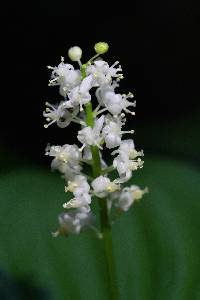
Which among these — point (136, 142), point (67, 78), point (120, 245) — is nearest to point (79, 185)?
point (67, 78)

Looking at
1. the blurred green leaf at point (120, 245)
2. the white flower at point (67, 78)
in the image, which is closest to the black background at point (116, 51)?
the blurred green leaf at point (120, 245)

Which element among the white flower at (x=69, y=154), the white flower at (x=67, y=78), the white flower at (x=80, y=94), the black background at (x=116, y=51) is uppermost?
the black background at (x=116, y=51)

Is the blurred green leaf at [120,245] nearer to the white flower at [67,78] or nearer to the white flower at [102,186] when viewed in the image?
the white flower at [102,186]

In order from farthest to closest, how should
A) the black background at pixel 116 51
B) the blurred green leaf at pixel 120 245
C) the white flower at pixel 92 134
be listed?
the black background at pixel 116 51, the blurred green leaf at pixel 120 245, the white flower at pixel 92 134

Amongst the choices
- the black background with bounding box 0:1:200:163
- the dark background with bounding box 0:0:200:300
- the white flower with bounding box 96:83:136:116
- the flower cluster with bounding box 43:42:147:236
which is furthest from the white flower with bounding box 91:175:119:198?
the black background with bounding box 0:1:200:163

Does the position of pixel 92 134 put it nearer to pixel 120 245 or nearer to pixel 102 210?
pixel 102 210

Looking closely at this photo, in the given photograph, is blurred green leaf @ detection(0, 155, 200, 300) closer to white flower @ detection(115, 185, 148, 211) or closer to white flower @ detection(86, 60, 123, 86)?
white flower @ detection(115, 185, 148, 211)

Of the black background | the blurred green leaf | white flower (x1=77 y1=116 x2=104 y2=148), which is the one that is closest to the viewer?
white flower (x1=77 y1=116 x2=104 y2=148)

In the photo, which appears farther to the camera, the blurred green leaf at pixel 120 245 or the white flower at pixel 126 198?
the blurred green leaf at pixel 120 245
